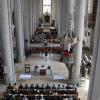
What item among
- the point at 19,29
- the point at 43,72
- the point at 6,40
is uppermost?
the point at 19,29

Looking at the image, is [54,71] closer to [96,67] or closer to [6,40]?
[6,40]

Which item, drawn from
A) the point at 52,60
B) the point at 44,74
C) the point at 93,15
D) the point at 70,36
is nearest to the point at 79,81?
the point at 44,74

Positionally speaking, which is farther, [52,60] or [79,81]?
[52,60]

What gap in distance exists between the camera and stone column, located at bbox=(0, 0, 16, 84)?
17.1 m

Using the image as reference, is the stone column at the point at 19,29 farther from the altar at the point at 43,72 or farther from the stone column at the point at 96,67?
the stone column at the point at 96,67

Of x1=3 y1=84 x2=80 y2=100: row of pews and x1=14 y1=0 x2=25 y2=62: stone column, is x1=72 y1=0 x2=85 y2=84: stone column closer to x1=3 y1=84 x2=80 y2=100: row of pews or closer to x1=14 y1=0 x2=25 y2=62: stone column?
x1=3 y1=84 x2=80 y2=100: row of pews

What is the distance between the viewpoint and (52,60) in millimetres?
25781

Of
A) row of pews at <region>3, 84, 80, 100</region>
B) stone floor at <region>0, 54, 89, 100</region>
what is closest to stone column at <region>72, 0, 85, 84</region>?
stone floor at <region>0, 54, 89, 100</region>

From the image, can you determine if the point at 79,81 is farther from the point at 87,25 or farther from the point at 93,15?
the point at 87,25

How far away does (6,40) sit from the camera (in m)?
17.9

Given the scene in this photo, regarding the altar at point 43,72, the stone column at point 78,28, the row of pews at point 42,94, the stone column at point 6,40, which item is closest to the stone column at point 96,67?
the row of pews at point 42,94

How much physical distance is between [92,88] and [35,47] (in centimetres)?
1762

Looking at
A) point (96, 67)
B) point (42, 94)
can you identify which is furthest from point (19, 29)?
point (96, 67)

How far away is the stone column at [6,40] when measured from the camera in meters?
17.1
